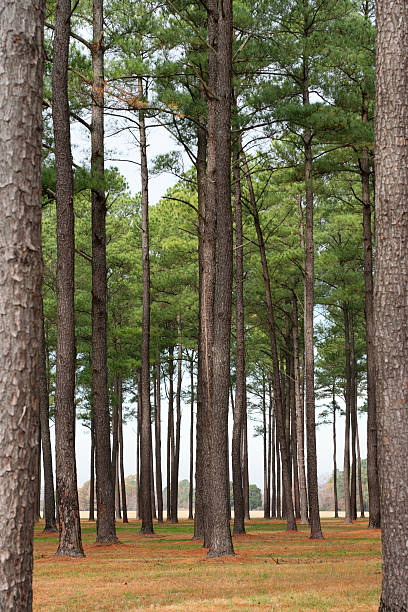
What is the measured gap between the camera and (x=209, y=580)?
8711mm

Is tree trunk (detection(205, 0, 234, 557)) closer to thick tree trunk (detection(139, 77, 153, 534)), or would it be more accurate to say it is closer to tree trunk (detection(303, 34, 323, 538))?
tree trunk (detection(303, 34, 323, 538))

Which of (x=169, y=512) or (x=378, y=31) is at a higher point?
(x=378, y=31)

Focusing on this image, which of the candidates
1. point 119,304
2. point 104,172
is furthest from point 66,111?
point 119,304

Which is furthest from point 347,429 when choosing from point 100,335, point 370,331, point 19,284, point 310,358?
point 19,284

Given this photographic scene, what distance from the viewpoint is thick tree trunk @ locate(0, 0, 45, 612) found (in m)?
3.51

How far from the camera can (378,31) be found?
5.96 metres

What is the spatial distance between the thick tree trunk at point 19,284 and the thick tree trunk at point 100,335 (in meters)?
11.0

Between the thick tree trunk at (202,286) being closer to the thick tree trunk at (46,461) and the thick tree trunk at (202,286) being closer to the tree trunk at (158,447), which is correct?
the thick tree trunk at (46,461)

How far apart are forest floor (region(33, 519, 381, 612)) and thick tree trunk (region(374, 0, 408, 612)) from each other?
1.49 m

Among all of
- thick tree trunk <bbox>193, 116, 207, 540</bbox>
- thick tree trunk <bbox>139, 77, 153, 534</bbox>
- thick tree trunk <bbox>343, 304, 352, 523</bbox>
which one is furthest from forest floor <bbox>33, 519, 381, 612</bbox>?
thick tree trunk <bbox>343, 304, 352, 523</bbox>

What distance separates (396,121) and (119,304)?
2542cm

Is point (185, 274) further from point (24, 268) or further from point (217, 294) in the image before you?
point (24, 268)

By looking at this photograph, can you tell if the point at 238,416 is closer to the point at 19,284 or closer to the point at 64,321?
the point at 64,321

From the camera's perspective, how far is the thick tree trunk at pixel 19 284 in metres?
3.51
